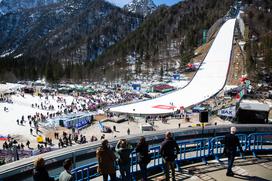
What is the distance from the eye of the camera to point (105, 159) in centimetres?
817

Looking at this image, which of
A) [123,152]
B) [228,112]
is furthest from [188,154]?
[228,112]

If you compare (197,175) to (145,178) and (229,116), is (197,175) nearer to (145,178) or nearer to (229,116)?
(145,178)

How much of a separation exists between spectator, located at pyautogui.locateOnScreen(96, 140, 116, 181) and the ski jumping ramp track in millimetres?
37156

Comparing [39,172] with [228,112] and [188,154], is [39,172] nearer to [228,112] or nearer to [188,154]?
[188,154]

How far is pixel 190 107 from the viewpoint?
48.3m

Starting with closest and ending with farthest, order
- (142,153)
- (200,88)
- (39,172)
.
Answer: (39,172) → (142,153) → (200,88)

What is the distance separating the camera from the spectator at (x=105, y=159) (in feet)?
26.6

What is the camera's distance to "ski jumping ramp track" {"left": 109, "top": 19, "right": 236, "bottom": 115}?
48.8 metres

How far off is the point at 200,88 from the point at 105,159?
56.3m

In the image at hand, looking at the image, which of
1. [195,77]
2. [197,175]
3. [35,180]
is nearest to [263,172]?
[197,175]

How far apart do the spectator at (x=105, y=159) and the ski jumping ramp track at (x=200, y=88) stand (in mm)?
37156

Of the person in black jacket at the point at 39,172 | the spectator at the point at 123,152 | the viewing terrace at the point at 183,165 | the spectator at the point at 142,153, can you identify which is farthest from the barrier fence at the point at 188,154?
the person in black jacket at the point at 39,172

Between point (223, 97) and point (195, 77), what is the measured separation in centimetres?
1880

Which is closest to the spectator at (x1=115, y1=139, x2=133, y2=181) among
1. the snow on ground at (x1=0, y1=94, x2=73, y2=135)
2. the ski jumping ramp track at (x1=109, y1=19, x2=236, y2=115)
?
the snow on ground at (x1=0, y1=94, x2=73, y2=135)
